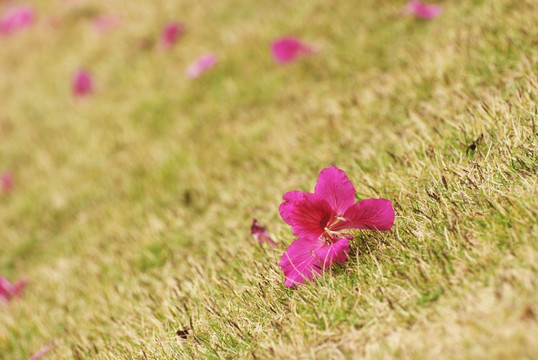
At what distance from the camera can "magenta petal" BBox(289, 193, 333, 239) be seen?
1807mm

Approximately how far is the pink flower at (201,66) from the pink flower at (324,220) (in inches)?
118

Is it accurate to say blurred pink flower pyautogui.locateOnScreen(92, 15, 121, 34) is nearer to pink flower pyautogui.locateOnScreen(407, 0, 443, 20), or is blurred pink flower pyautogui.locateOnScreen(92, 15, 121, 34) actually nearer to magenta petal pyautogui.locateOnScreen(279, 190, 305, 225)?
pink flower pyautogui.locateOnScreen(407, 0, 443, 20)

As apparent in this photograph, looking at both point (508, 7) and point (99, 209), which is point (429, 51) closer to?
point (508, 7)

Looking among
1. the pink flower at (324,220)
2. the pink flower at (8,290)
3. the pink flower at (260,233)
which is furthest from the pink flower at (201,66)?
the pink flower at (324,220)

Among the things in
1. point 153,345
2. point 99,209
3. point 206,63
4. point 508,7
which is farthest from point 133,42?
point 153,345

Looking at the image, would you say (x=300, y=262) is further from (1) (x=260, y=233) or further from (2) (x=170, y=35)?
(2) (x=170, y=35)

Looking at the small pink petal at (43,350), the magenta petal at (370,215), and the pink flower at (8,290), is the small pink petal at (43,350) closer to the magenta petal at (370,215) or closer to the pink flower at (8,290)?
the pink flower at (8,290)

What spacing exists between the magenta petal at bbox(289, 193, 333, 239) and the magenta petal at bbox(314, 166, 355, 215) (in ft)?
0.09

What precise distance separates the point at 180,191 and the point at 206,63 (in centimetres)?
149

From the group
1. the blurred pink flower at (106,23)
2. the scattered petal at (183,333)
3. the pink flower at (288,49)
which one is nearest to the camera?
the scattered petal at (183,333)

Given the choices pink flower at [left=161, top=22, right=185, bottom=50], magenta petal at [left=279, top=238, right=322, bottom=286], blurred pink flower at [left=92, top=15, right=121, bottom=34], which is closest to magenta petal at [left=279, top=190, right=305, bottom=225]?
magenta petal at [left=279, top=238, right=322, bottom=286]

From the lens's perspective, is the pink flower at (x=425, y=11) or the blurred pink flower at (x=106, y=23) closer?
the pink flower at (x=425, y=11)

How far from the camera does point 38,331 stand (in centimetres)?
274

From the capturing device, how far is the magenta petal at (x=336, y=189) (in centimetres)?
179
